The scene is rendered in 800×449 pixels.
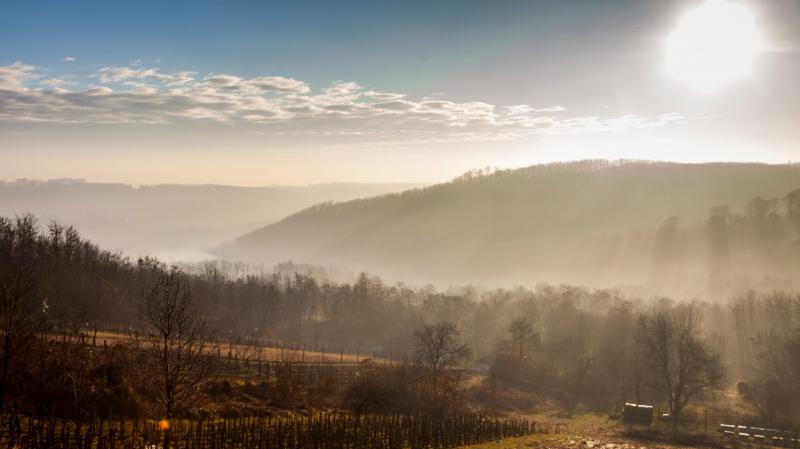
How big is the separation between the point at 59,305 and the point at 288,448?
240 feet

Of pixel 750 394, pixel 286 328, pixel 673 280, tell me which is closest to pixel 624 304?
pixel 750 394

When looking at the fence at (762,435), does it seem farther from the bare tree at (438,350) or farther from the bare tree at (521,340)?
the bare tree at (521,340)

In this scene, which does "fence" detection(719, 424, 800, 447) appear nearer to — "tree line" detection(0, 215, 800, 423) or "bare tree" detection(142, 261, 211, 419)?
"tree line" detection(0, 215, 800, 423)

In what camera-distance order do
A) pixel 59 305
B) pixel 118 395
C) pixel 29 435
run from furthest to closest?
pixel 59 305 < pixel 118 395 < pixel 29 435

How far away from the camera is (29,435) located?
27250mm

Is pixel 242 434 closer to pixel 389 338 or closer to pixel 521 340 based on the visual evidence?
pixel 521 340

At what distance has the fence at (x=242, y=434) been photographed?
27.9 meters

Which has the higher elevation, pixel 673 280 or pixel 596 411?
pixel 673 280

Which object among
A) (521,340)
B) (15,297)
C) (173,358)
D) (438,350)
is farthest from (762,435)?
(15,297)

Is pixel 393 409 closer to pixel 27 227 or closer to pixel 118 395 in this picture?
pixel 118 395

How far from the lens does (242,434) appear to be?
33.2m

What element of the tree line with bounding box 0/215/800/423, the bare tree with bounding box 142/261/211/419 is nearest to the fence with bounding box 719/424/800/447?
the tree line with bounding box 0/215/800/423

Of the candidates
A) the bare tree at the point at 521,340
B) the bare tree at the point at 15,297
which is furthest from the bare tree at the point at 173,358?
the bare tree at the point at 521,340

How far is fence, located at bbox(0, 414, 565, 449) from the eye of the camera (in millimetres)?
27906
